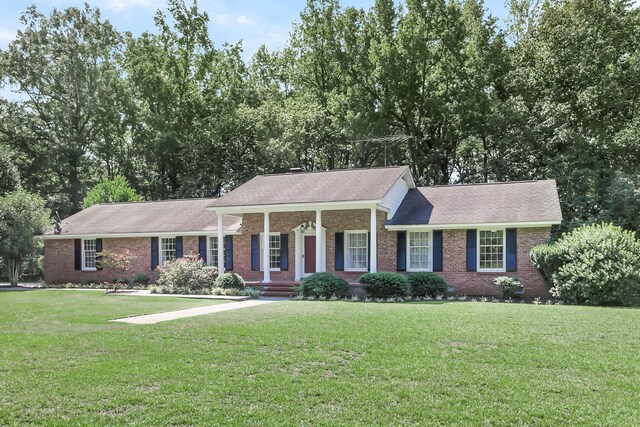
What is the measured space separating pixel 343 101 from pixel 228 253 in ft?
47.0

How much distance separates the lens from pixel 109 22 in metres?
42.8

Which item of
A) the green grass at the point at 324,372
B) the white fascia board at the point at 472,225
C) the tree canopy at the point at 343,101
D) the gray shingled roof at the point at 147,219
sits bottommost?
the green grass at the point at 324,372

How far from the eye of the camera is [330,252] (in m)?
22.4

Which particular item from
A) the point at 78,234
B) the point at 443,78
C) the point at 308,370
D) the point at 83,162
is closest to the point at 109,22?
the point at 83,162

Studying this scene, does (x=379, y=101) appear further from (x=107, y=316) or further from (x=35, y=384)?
(x=35, y=384)

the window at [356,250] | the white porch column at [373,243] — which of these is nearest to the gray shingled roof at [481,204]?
the window at [356,250]

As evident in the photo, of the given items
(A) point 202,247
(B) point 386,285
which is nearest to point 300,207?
(B) point 386,285

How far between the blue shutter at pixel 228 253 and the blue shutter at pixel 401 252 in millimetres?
7715

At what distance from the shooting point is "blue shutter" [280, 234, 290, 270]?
Answer: 23094 mm

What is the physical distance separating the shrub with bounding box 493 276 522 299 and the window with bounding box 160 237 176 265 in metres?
14.8

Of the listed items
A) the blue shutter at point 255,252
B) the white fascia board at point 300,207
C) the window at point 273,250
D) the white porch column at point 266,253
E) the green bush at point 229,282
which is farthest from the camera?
the blue shutter at point 255,252

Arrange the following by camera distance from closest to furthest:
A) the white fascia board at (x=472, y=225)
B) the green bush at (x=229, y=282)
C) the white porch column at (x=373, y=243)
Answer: the white fascia board at (x=472, y=225) < the white porch column at (x=373, y=243) < the green bush at (x=229, y=282)

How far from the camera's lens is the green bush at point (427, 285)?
18875mm

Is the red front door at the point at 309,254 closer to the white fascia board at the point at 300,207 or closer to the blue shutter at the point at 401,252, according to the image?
the white fascia board at the point at 300,207
